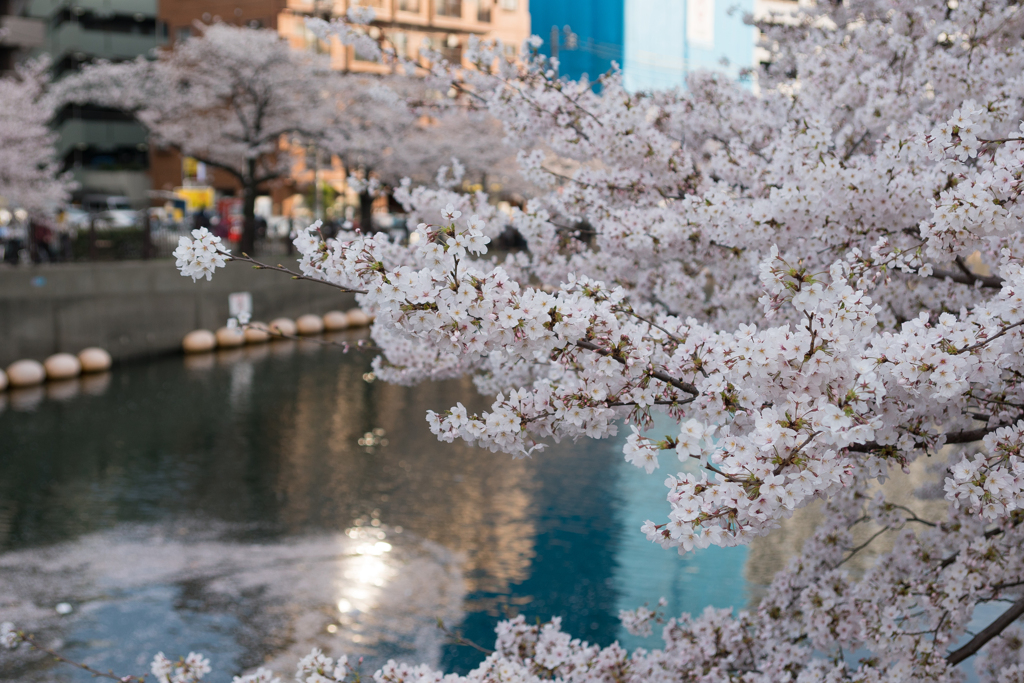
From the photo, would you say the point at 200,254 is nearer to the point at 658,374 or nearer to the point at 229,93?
the point at 658,374

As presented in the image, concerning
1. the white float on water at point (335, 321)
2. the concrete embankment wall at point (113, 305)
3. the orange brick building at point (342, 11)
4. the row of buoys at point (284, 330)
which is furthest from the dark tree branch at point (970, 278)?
the orange brick building at point (342, 11)

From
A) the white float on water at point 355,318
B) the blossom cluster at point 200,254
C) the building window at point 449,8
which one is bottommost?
the white float on water at point 355,318

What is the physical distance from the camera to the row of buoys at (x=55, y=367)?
20797mm

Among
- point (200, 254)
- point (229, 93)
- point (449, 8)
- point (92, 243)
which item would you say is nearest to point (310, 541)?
point (200, 254)

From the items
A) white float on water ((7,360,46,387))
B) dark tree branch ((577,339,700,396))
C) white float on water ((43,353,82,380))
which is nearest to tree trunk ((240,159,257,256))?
white float on water ((43,353,82,380))

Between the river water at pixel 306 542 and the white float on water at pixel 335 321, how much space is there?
34.9 feet

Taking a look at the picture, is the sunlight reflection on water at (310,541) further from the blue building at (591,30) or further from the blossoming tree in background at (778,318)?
the blue building at (591,30)

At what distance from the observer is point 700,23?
6297cm

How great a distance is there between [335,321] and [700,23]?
42.5 metres

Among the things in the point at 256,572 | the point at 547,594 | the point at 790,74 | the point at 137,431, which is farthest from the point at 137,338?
the point at 790,74

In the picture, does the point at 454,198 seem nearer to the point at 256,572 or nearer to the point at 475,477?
the point at 256,572

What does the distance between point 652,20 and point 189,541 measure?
2147 inches

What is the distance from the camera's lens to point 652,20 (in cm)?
6006

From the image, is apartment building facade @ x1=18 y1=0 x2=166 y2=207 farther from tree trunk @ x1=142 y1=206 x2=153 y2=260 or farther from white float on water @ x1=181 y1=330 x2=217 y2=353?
white float on water @ x1=181 y1=330 x2=217 y2=353
